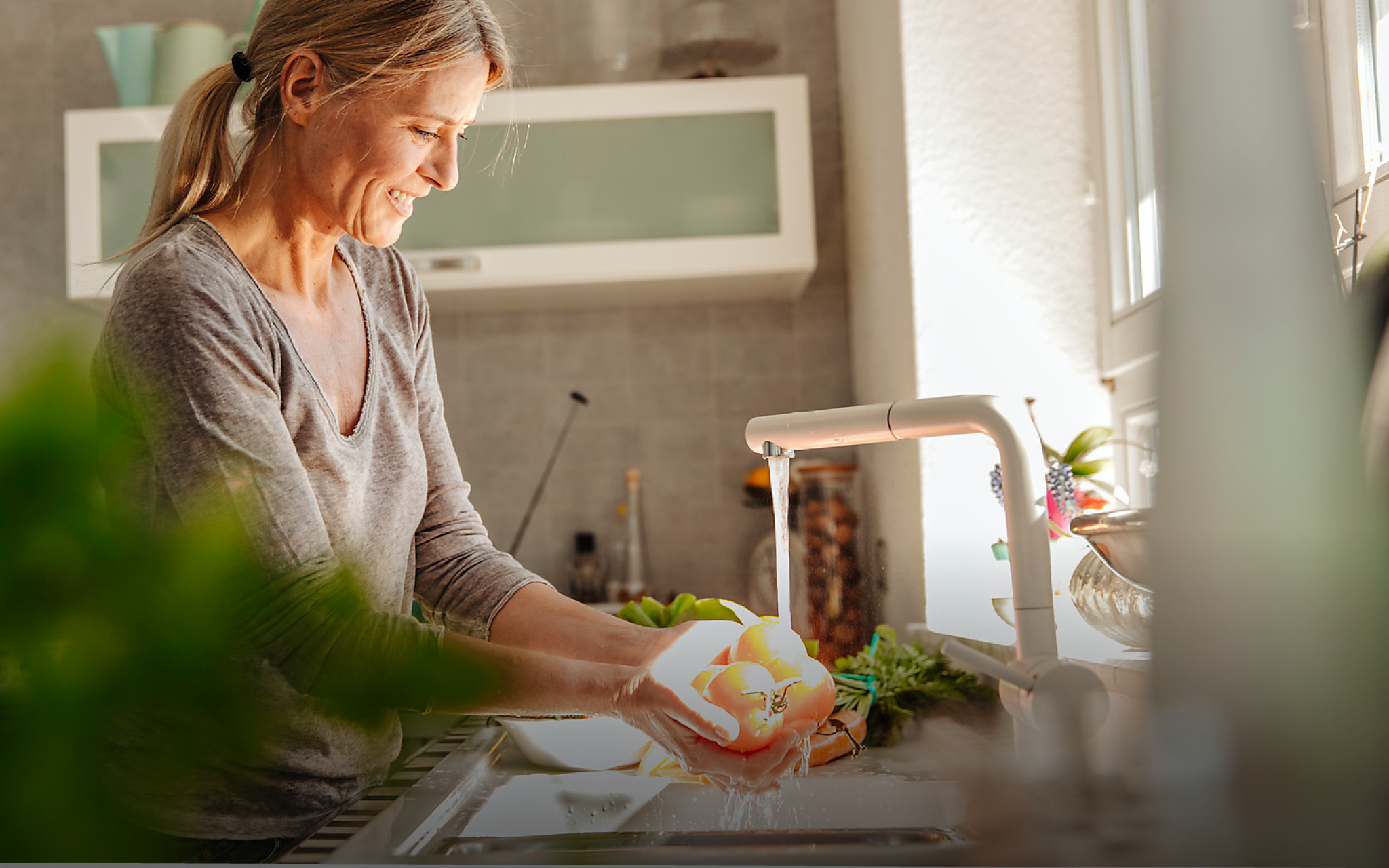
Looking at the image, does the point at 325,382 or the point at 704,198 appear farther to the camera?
the point at 704,198

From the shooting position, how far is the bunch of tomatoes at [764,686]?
0.24 meters

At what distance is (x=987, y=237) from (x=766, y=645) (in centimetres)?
25

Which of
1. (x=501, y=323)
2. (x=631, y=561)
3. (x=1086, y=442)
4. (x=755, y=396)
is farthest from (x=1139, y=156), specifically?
(x=501, y=323)

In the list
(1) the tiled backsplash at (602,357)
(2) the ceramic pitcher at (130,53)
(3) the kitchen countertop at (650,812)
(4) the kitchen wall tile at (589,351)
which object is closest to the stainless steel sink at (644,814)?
(3) the kitchen countertop at (650,812)

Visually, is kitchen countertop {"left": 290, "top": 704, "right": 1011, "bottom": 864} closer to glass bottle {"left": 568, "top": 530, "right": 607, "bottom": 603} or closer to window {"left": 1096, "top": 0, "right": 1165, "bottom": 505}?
window {"left": 1096, "top": 0, "right": 1165, "bottom": 505}

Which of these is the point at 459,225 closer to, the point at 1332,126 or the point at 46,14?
the point at 46,14

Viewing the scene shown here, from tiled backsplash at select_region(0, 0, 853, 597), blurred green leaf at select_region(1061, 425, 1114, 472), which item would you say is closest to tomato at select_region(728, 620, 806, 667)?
blurred green leaf at select_region(1061, 425, 1114, 472)

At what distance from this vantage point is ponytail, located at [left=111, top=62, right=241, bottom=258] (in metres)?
0.27

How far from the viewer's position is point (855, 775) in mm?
244

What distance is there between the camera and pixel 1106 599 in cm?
30

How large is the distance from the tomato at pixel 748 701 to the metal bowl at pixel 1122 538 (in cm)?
9

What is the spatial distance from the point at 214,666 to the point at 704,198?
1023 millimetres

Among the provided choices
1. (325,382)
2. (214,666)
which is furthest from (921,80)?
(214,666)

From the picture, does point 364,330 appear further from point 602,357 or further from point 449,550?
point 602,357
